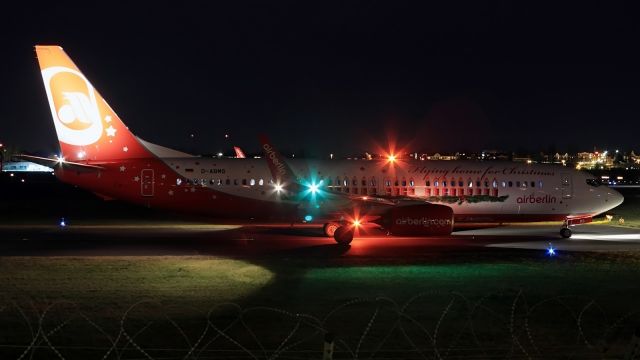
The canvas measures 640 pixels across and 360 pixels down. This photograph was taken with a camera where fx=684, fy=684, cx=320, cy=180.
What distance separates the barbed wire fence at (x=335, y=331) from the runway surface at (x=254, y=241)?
8978 mm

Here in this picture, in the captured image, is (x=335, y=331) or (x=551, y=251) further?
(x=551, y=251)

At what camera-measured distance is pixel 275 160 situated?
28891mm

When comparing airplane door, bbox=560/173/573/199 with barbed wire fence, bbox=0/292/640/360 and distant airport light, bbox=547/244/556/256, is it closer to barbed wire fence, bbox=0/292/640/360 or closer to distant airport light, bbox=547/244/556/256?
distant airport light, bbox=547/244/556/256

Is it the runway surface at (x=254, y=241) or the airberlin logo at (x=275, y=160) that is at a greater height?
the airberlin logo at (x=275, y=160)

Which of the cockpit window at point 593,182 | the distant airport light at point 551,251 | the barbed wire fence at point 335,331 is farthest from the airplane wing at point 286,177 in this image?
the barbed wire fence at point 335,331

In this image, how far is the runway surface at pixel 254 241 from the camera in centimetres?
2500

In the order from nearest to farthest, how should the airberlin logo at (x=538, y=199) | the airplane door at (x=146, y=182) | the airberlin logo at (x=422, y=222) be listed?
the airberlin logo at (x=422, y=222)
the airplane door at (x=146, y=182)
the airberlin logo at (x=538, y=199)

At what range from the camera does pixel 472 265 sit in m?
21.9

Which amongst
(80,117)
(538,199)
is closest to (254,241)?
(80,117)

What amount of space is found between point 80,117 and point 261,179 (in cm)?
933

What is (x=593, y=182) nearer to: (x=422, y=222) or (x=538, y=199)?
(x=538, y=199)

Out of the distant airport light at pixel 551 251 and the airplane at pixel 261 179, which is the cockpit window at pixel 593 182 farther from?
the distant airport light at pixel 551 251

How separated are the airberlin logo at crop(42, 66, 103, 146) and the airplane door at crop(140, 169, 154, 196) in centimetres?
297

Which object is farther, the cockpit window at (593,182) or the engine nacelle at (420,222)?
the cockpit window at (593,182)
